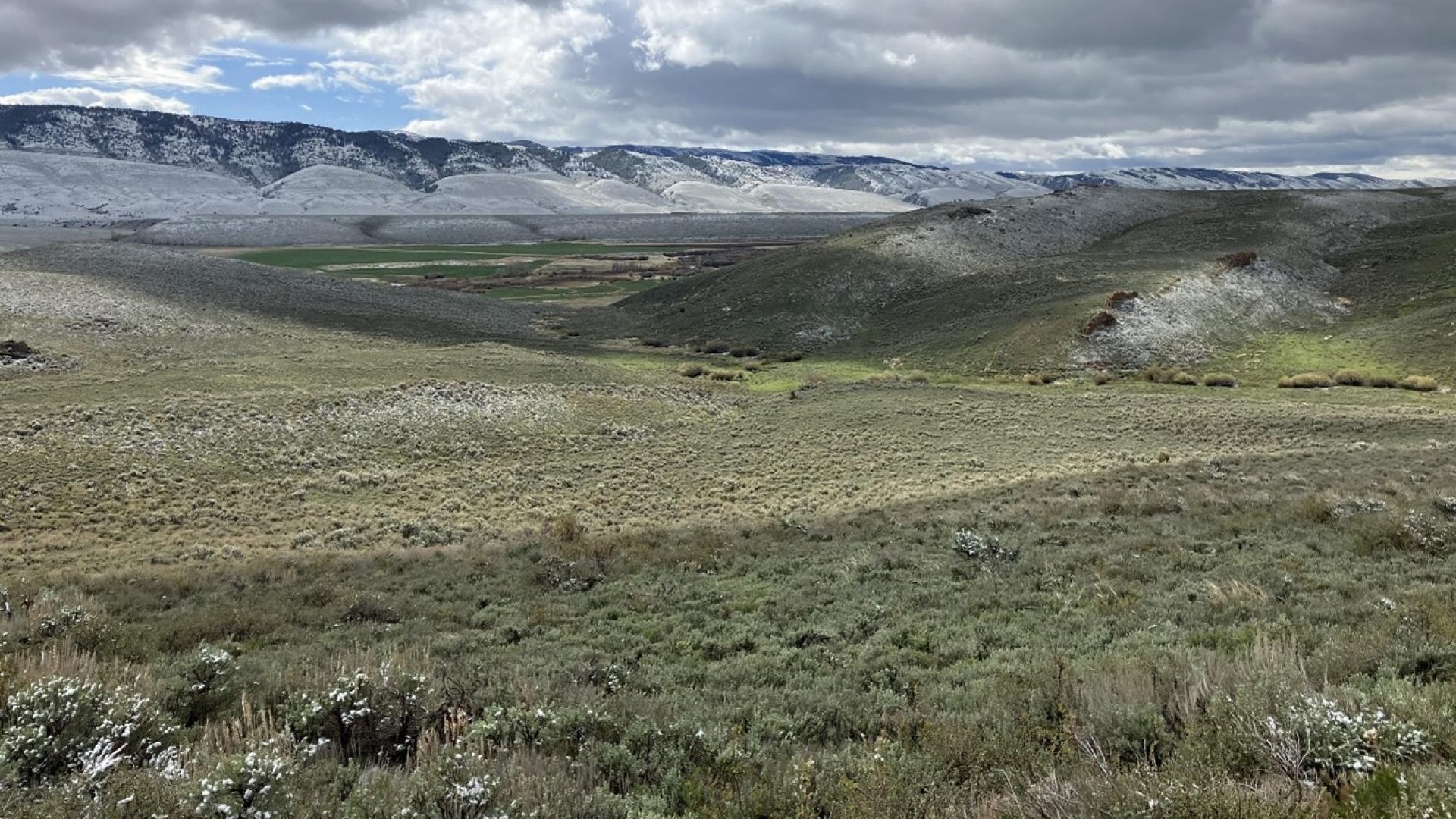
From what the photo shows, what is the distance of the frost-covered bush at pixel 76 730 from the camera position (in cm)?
521

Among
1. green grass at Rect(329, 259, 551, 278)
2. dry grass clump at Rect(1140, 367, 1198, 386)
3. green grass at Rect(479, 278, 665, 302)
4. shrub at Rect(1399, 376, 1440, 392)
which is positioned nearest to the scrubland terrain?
dry grass clump at Rect(1140, 367, 1198, 386)

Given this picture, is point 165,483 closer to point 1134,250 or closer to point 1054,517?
point 1054,517

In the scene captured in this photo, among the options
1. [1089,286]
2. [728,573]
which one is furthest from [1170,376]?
[728,573]

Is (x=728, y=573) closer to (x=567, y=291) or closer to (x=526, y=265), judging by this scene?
(x=567, y=291)

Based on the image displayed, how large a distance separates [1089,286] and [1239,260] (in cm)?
1449

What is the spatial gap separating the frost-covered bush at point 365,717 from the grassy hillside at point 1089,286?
48436 millimetres

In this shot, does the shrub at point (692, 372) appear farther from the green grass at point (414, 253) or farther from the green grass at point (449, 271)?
the green grass at point (414, 253)

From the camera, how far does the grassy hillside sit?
52.0m

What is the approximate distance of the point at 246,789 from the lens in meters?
4.79

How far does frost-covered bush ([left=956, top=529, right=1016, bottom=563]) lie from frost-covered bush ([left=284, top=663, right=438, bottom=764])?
11.0 metres

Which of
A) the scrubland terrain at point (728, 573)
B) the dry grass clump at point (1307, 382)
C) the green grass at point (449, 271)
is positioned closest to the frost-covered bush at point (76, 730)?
the scrubland terrain at point (728, 573)

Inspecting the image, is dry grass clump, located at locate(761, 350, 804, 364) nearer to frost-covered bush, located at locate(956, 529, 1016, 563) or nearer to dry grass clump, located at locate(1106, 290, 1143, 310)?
dry grass clump, located at locate(1106, 290, 1143, 310)

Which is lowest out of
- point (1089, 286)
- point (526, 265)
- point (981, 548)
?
point (981, 548)

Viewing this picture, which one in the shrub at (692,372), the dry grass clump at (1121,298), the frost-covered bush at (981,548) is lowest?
the shrub at (692,372)
